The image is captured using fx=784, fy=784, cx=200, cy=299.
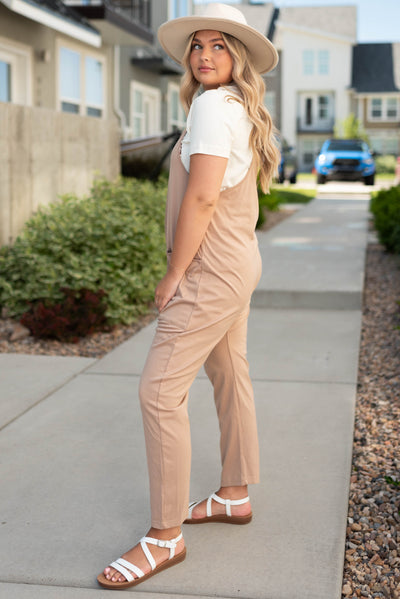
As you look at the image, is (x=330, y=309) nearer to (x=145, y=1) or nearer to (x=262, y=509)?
(x=262, y=509)

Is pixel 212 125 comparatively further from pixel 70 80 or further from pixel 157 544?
pixel 70 80

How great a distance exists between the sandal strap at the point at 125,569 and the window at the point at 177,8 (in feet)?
65.1

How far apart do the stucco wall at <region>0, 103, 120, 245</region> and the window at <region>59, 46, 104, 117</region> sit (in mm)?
5281

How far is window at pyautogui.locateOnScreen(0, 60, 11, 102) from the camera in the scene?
12.1 m

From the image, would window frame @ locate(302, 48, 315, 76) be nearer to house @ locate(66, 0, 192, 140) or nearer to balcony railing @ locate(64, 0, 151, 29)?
house @ locate(66, 0, 192, 140)

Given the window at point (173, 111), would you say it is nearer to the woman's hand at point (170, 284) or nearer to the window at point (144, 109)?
the window at point (144, 109)

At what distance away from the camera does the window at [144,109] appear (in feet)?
60.6

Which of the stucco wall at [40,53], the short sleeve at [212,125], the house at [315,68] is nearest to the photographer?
the short sleeve at [212,125]

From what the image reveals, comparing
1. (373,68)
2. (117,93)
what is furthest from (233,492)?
(373,68)

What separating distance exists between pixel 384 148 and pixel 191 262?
4966 cm

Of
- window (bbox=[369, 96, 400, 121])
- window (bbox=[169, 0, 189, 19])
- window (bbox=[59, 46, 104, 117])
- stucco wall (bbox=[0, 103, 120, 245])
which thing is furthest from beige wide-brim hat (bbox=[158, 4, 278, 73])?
window (bbox=[369, 96, 400, 121])

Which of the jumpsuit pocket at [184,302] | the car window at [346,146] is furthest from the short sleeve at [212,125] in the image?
the car window at [346,146]

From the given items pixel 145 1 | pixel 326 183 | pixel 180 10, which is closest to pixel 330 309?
pixel 145 1

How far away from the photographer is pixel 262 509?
10.7 feet
